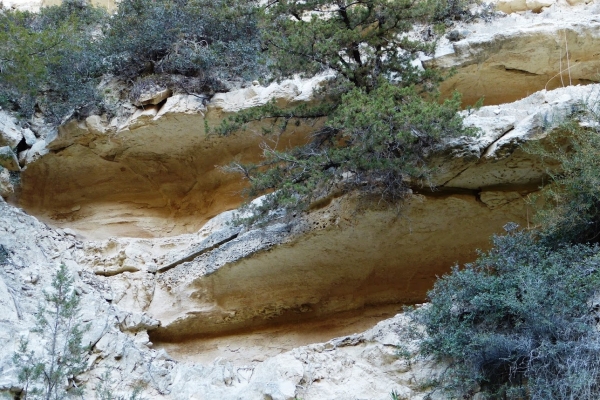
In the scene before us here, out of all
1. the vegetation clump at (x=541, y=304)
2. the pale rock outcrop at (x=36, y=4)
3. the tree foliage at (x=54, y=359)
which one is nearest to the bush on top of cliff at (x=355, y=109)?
the vegetation clump at (x=541, y=304)

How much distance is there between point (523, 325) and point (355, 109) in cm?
276

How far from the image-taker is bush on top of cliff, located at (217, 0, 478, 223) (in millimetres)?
6488

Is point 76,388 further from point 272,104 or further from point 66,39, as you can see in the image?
point 66,39

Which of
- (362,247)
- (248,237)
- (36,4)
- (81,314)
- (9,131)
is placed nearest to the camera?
(81,314)

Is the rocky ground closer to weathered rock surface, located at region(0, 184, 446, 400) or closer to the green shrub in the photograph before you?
weathered rock surface, located at region(0, 184, 446, 400)

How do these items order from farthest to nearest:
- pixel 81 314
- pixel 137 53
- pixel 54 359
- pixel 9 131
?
pixel 137 53, pixel 9 131, pixel 81 314, pixel 54 359

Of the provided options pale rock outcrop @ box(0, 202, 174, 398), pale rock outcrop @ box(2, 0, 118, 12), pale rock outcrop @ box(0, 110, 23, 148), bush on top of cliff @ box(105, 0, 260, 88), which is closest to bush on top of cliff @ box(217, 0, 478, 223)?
bush on top of cliff @ box(105, 0, 260, 88)

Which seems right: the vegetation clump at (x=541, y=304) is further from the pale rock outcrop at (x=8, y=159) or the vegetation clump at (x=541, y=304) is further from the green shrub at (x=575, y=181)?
the pale rock outcrop at (x=8, y=159)

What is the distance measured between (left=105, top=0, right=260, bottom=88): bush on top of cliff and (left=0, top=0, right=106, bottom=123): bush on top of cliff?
49cm

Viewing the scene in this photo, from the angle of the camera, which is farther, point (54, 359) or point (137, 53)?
point (137, 53)

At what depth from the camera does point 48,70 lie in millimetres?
9672

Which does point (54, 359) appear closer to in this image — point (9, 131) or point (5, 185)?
point (5, 185)

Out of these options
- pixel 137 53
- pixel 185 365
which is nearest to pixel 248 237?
pixel 185 365

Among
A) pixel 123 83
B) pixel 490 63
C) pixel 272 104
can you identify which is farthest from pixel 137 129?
pixel 490 63
